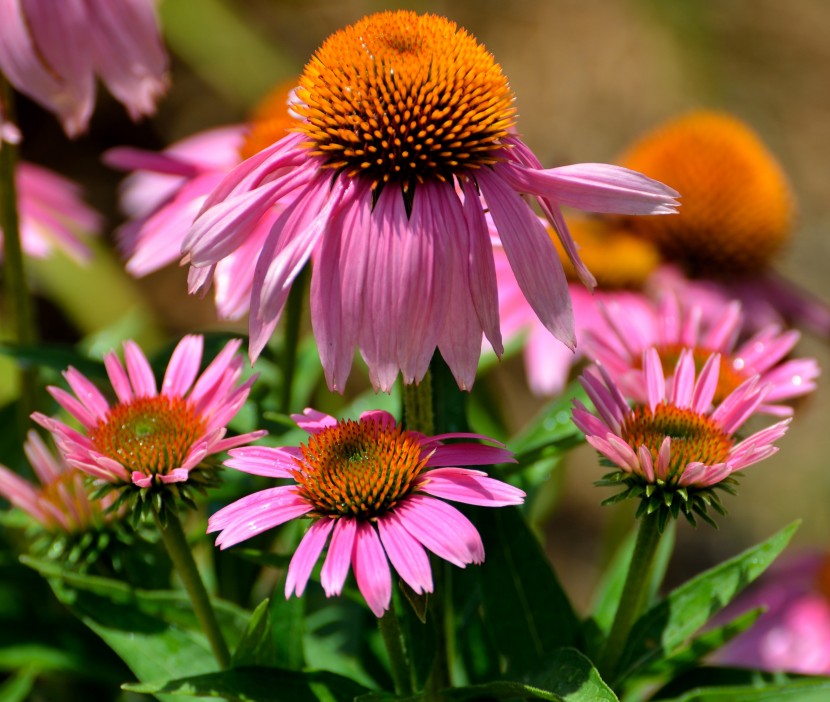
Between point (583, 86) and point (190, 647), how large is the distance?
2194 mm

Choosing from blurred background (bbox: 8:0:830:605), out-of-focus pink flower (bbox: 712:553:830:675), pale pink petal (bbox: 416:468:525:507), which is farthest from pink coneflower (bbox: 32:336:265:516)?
blurred background (bbox: 8:0:830:605)

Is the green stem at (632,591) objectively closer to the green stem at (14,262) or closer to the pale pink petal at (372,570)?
the pale pink petal at (372,570)

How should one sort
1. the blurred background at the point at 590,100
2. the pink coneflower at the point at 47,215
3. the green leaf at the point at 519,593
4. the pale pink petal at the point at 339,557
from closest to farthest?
the pale pink petal at the point at 339,557
the green leaf at the point at 519,593
the pink coneflower at the point at 47,215
the blurred background at the point at 590,100

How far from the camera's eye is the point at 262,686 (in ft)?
2.07

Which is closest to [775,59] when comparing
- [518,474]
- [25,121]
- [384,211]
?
[25,121]

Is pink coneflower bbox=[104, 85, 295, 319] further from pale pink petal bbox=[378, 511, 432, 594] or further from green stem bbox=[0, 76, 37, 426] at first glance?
pale pink petal bbox=[378, 511, 432, 594]

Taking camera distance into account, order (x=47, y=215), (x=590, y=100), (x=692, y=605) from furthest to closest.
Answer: (x=590, y=100) → (x=47, y=215) → (x=692, y=605)

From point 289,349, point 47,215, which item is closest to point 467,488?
point 289,349

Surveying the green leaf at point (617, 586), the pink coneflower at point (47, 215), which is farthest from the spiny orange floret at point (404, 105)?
the pink coneflower at point (47, 215)

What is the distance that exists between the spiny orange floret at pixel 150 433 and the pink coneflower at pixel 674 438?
230 mm

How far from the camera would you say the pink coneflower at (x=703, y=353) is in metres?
0.74

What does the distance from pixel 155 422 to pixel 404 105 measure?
235 millimetres

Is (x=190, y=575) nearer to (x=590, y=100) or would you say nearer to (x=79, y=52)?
(x=79, y=52)

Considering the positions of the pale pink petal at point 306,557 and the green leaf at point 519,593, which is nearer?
the pale pink petal at point 306,557
